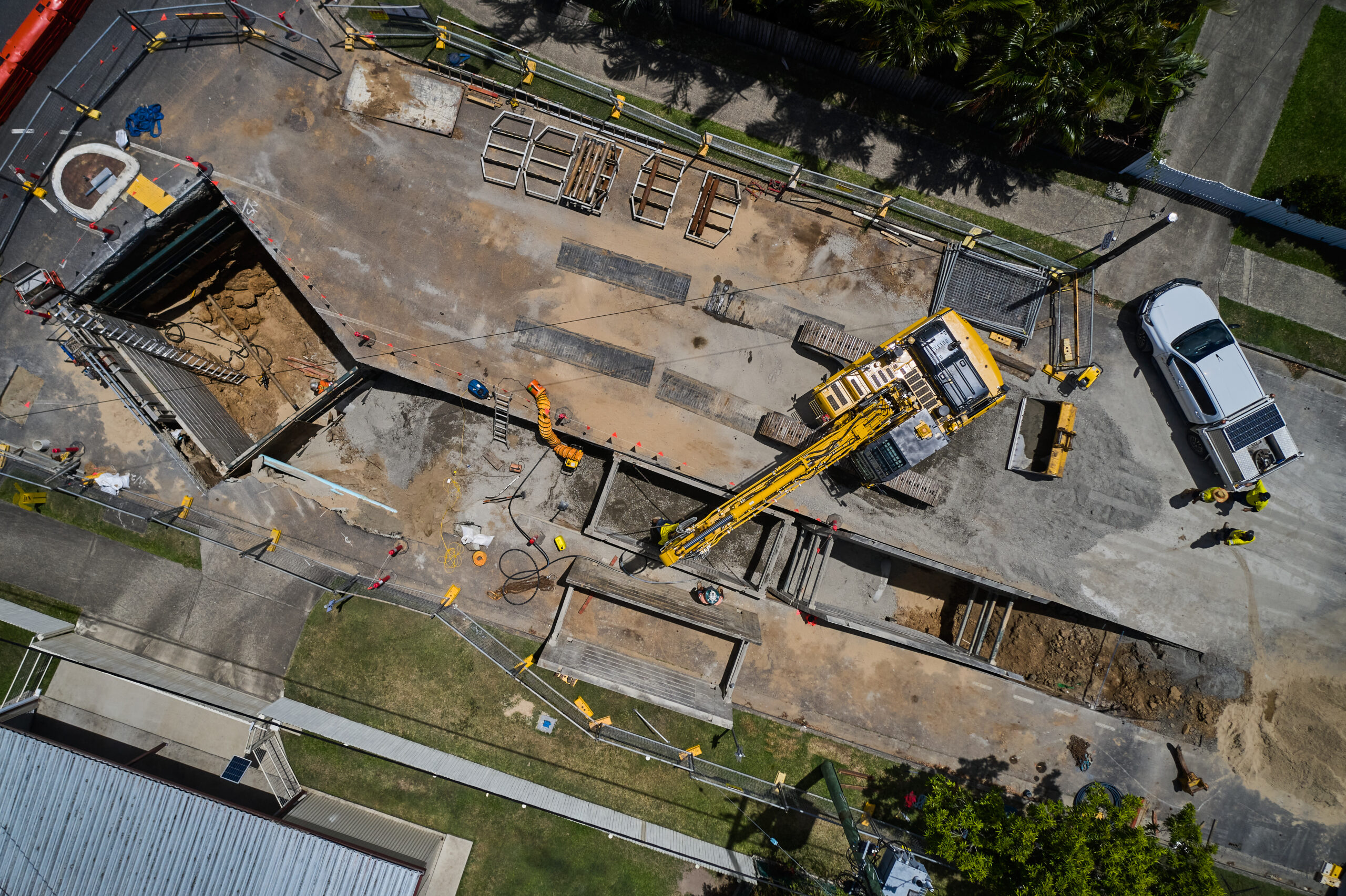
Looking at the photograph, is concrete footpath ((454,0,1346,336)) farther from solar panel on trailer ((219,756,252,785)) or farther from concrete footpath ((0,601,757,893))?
solar panel on trailer ((219,756,252,785))

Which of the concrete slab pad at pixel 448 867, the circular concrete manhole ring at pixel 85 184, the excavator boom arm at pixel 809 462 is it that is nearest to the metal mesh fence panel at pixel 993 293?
the excavator boom arm at pixel 809 462

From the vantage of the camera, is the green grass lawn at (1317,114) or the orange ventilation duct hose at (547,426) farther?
the green grass lawn at (1317,114)

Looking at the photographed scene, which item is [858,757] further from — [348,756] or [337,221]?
[337,221]

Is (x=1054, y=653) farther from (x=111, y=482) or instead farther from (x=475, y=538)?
(x=111, y=482)

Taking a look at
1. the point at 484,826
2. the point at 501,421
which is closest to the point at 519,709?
the point at 484,826

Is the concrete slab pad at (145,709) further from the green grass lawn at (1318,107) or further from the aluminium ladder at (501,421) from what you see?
the green grass lawn at (1318,107)

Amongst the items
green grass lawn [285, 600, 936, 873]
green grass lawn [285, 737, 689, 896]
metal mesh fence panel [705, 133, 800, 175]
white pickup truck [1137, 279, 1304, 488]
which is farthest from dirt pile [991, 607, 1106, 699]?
metal mesh fence panel [705, 133, 800, 175]
